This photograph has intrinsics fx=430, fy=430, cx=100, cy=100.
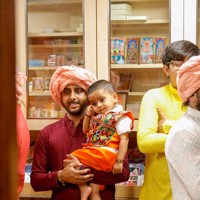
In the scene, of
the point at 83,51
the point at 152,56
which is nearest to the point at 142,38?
the point at 152,56

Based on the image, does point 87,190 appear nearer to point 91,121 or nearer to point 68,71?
point 91,121

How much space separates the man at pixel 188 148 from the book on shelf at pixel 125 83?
132cm

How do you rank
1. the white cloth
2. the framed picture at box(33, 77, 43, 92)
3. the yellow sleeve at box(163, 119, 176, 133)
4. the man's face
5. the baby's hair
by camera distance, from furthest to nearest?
the framed picture at box(33, 77, 43, 92), the man's face, the baby's hair, the yellow sleeve at box(163, 119, 176, 133), the white cloth

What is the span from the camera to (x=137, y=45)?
284cm

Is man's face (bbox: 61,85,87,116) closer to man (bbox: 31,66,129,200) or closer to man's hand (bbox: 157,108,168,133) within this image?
man (bbox: 31,66,129,200)

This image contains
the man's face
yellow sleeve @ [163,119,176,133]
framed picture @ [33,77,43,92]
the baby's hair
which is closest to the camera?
yellow sleeve @ [163,119,176,133]

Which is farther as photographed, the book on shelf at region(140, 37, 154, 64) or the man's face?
the book on shelf at region(140, 37, 154, 64)

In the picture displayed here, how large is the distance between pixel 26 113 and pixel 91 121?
0.86m

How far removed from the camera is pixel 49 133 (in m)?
2.14

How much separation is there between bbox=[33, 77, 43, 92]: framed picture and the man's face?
2.27ft

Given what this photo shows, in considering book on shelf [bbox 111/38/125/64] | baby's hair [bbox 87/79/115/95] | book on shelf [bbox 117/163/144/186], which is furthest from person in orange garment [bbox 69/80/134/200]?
book on shelf [bbox 111/38/125/64]

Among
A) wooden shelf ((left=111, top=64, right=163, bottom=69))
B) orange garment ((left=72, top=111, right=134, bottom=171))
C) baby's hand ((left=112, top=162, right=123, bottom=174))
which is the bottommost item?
baby's hand ((left=112, top=162, right=123, bottom=174))

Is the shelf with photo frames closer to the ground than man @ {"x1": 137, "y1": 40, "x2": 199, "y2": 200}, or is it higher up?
higher up

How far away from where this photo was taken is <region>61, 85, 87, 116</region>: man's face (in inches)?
85.4
